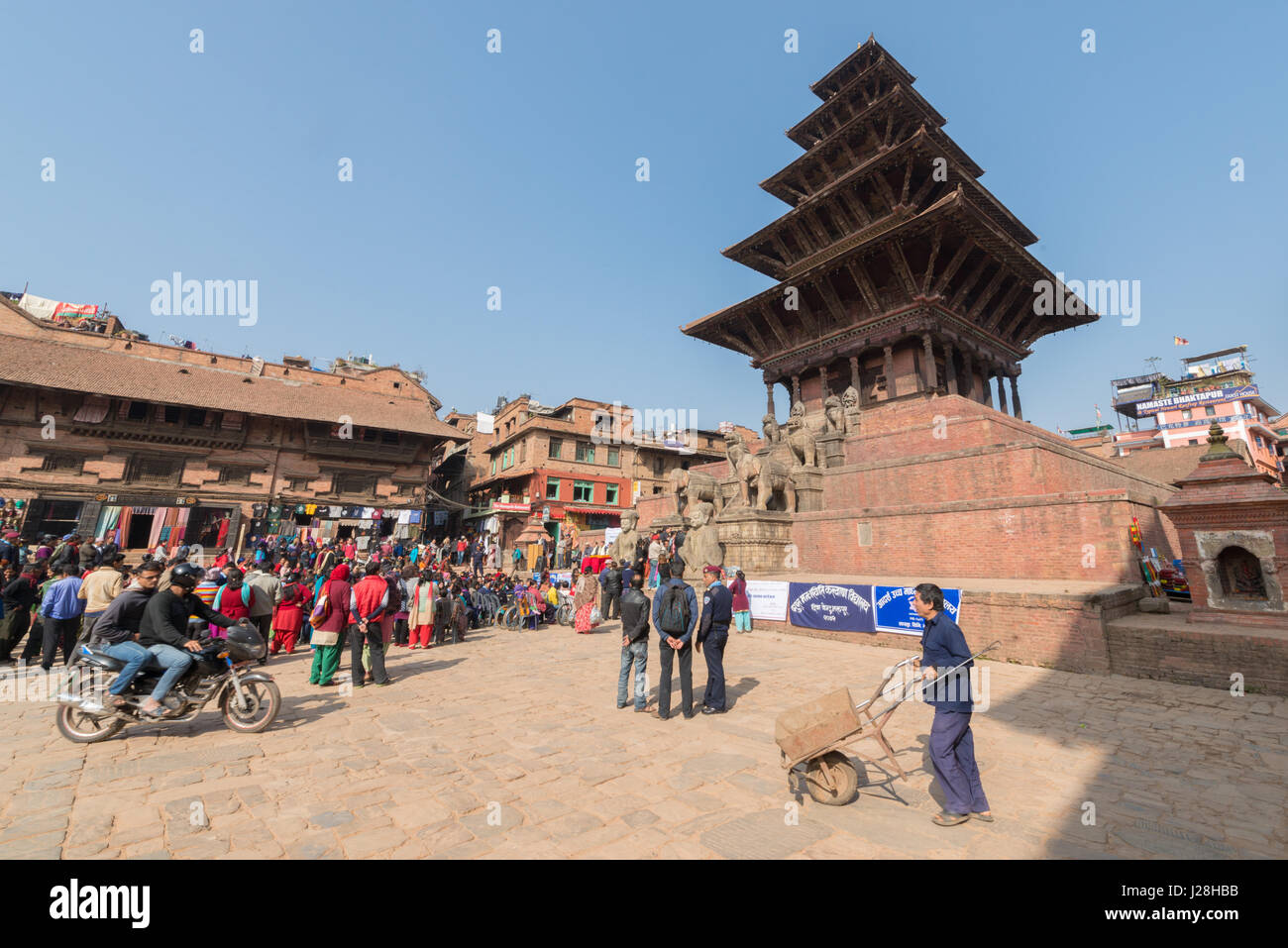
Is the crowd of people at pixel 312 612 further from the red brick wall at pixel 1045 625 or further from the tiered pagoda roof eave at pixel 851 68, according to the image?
the tiered pagoda roof eave at pixel 851 68

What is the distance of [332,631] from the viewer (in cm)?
753

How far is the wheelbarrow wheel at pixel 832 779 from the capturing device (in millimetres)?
3973

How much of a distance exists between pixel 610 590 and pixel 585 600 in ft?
4.90

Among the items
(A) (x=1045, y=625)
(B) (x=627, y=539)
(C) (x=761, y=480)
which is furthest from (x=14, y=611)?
(A) (x=1045, y=625)

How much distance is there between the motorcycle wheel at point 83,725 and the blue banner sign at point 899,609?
1090cm

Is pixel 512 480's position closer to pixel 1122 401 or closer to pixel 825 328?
pixel 825 328

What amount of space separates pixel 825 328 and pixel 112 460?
116 ft

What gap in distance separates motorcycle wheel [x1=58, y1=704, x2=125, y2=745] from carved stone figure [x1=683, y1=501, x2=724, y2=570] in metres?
11.9

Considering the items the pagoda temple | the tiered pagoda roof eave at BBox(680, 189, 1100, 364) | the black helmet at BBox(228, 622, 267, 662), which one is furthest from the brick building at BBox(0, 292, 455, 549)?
the black helmet at BBox(228, 622, 267, 662)

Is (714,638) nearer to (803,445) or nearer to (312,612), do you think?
(312,612)

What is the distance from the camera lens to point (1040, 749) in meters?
5.01

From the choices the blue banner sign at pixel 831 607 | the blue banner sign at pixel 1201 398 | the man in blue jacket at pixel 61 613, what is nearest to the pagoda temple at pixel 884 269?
the blue banner sign at pixel 831 607

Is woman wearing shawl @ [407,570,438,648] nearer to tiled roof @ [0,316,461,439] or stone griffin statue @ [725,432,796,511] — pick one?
stone griffin statue @ [725,432,796,511]

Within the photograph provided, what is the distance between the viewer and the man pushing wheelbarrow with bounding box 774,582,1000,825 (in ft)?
12.2
